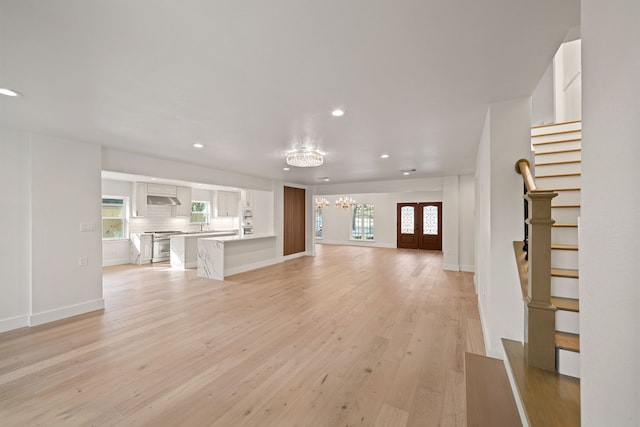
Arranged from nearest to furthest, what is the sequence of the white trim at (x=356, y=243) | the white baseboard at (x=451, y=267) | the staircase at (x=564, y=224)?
the staircase at (x=564, y=224) → the white baseboard at (x=451, y=267) → the white trim at (x=356, y=243)

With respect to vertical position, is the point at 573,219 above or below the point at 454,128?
below

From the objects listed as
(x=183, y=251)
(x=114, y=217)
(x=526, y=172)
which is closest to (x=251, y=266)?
(x=183, y=251)

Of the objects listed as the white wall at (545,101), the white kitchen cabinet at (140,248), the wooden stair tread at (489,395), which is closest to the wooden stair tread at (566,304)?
the wooden stair tread at (489,395)

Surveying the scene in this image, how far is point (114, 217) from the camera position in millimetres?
7609

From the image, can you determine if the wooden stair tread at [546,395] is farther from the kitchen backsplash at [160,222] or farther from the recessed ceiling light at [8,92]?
the kitchen backsplash at [160,222]

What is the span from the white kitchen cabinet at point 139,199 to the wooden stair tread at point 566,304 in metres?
9.12

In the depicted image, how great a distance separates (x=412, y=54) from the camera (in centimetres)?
167

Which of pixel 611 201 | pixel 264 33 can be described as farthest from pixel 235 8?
pixel 611 201

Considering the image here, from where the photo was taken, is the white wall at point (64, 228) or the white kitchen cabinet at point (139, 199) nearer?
the white wall at point (64, 228)

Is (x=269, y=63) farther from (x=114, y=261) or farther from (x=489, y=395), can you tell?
(x=114, y=261)

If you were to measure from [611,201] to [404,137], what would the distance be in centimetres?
304

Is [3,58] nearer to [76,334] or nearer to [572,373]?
[76,334]

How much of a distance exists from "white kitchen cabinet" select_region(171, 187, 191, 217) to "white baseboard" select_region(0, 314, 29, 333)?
17.9 ft

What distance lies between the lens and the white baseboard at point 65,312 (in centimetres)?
336
